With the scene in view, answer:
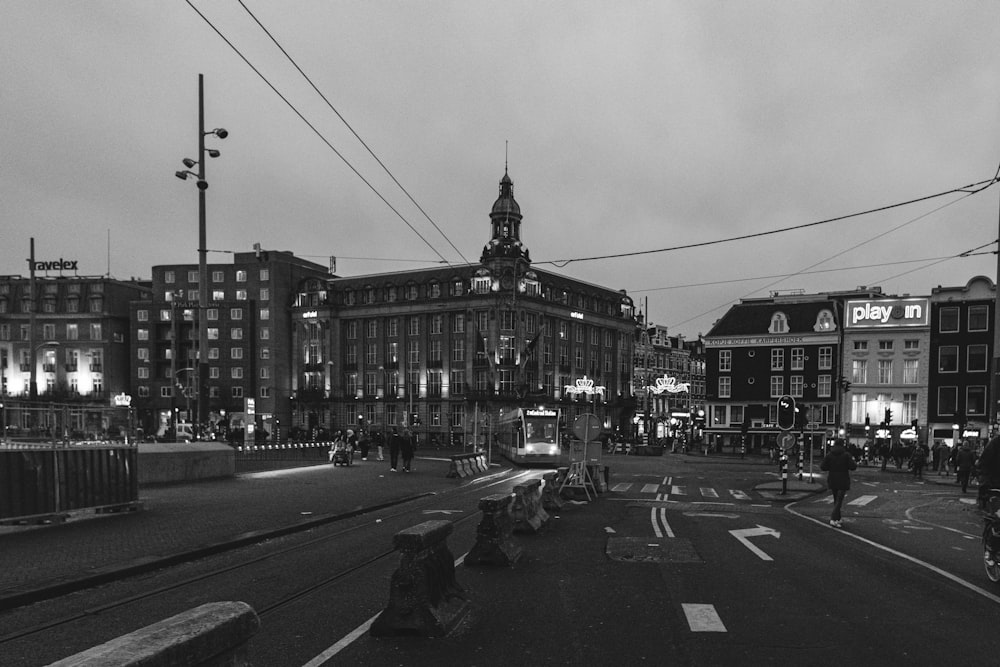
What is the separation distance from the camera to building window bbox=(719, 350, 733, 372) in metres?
70.1

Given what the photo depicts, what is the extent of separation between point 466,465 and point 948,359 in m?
49.7

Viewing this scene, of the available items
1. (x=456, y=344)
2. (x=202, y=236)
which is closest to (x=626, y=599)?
(x=202, y=236)

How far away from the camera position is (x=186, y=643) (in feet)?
10.2

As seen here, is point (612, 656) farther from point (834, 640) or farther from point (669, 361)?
point (669, 361)

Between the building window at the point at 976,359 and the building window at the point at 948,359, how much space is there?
0.86 m

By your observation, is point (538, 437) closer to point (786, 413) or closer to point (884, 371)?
point (786, 413)

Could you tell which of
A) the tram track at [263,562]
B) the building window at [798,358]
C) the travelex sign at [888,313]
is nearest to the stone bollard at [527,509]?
the tram track at [263,562]

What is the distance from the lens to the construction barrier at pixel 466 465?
27328mm

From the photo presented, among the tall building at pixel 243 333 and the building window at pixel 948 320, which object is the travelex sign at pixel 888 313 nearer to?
the building window at pixel 948 320

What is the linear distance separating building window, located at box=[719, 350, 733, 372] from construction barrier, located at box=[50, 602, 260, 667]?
70582 mm

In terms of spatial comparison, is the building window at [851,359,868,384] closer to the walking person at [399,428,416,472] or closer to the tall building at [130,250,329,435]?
the walking person at [399,428,416,472]

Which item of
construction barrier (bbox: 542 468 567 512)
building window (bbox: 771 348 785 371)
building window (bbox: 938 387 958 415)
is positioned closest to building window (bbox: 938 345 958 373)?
building window (bbox: 938 387 958 415)

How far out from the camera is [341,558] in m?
10.4

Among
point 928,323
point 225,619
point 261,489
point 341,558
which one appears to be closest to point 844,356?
point 928,323
